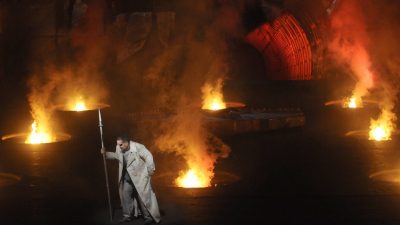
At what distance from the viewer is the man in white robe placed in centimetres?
877

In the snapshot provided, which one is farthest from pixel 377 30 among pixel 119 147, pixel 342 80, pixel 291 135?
pixel 119 147

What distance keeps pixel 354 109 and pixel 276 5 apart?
6.26 m

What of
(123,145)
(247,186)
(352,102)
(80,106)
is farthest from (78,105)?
(123,145)

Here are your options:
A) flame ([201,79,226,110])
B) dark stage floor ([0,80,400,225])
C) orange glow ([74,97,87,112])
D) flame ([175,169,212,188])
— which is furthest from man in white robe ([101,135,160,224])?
flame ([201,79,226,110])

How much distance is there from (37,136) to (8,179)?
485 centimetres

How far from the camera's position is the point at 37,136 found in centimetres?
1689

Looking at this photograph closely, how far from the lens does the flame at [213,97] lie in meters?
20.9

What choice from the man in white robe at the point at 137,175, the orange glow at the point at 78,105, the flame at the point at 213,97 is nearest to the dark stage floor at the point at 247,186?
the man in white robe at the point at 137,175

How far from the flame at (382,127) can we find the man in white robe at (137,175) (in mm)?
8849

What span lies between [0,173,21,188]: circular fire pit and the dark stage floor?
0.17 meters

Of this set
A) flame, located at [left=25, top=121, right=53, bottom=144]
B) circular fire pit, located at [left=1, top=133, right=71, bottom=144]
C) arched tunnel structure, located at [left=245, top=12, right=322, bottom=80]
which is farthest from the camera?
arched tunnel structure, located at [left=245, top=12, right=322, bottom=80]

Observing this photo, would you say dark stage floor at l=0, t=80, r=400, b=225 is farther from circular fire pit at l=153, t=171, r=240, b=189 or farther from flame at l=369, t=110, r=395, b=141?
flame at l=369, t=110, r=395, b=141

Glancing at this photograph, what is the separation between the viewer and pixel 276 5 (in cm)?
2275

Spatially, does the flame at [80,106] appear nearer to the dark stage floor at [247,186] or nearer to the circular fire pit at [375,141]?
the dark stage floor at [247,186]
